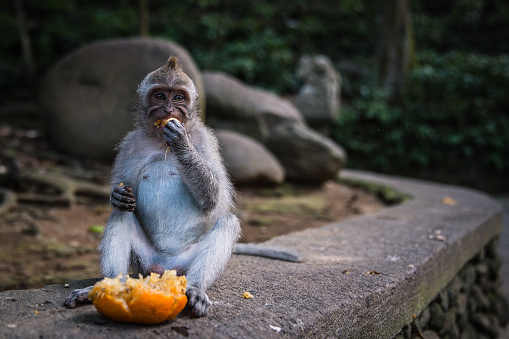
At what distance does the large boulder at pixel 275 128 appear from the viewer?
7625mm

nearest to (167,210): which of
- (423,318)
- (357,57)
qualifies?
(423,318)

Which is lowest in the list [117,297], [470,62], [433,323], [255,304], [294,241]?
[433,323]

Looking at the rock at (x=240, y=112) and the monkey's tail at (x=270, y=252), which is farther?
the rock at (x=240, y=112)

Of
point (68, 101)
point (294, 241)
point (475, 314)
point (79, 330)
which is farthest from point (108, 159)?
point (79, 330)

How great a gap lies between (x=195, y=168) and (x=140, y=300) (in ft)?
2.41

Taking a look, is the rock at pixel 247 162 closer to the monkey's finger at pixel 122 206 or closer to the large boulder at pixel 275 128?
the large boulder at pixel 275 128

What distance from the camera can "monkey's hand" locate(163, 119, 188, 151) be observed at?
229cm

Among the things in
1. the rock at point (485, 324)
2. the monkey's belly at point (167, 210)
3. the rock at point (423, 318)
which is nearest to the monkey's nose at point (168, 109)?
the monkey's belly at point (167, 210)

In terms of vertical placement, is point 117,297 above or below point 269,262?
above

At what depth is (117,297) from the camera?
1888 millimetres

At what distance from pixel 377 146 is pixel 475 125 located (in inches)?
95.6

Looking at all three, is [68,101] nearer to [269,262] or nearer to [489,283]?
[269,262]

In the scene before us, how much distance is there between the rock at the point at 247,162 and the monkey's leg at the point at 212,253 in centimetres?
436

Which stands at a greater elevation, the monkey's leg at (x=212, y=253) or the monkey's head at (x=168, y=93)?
the monkey's head at (x=168, y=93)
